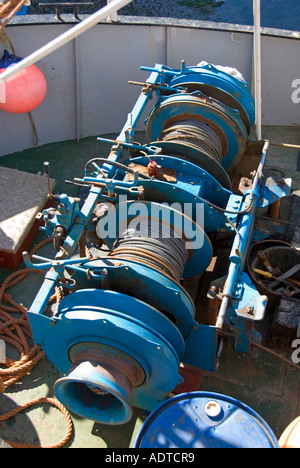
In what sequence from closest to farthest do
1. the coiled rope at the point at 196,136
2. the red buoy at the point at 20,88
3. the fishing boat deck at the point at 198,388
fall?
the fishing boat deck at the point at 198,388 < the coiled rope at the point at 196,136 < the red buoy at the point at 20,88

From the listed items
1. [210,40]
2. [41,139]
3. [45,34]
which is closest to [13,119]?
[41,139]

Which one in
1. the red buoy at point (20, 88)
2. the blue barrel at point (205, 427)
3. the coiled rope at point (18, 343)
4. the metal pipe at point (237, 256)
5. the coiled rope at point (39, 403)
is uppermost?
the red buoy at point (20, 88)

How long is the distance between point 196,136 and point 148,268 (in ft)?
5.68

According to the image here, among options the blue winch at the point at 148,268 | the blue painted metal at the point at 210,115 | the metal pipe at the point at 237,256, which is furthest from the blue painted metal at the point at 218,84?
the metal pipe at the point at 237,256

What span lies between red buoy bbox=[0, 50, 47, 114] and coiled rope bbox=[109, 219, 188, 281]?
2.35m

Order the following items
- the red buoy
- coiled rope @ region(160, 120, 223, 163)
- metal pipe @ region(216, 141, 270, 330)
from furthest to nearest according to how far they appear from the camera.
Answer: the red buoy < coiled rope @ region(160, 120, 223, 163) < metal pipe @ region(216, 141, 270, 330)

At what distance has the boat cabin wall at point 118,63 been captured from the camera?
5.96m

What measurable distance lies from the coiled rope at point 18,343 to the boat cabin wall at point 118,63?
2158mm

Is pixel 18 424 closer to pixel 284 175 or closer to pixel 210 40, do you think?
pixel 284 175

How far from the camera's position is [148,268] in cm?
333

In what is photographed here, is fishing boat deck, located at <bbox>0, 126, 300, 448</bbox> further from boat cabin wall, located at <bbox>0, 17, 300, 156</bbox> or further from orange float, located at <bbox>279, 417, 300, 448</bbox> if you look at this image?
boat cabin wall, located at <bbox>0, 17, 300, 156</bbox>

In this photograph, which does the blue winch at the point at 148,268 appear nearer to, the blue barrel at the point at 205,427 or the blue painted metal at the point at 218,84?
the blue painted metal at the point at 218,84

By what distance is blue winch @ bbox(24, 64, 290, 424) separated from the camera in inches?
124

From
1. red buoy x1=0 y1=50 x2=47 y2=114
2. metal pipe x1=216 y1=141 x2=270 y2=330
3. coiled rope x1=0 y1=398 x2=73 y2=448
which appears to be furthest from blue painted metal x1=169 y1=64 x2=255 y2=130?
coiled rope x1=0 y1=398 x2=73 y2=448
